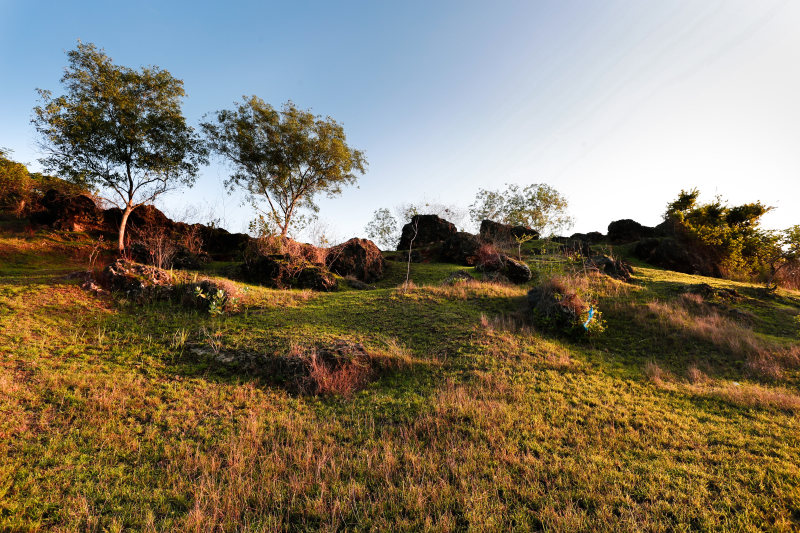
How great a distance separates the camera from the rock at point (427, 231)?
34781 millimetres

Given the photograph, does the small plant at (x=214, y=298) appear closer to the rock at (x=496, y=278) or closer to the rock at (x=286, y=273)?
the rock at (x=286, y=273)

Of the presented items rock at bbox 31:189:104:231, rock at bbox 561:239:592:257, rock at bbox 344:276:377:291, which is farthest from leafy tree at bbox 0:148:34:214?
rock at bbox 561:239:592:257

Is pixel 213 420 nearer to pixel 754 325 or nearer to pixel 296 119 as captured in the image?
pixel 754 325

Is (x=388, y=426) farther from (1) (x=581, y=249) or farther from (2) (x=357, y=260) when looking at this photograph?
(1) (x=581, y=249)

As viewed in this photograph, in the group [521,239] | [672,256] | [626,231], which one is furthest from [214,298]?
[626,231]

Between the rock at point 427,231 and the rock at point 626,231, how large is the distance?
807 inches

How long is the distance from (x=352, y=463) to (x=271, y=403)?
8.80 ft

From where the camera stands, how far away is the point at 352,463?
3979 millimetres

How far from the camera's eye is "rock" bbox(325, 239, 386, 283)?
68.6 ft

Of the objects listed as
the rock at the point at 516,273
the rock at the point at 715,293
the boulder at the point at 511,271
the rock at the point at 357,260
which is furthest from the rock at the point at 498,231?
the rock at the point at 715,293

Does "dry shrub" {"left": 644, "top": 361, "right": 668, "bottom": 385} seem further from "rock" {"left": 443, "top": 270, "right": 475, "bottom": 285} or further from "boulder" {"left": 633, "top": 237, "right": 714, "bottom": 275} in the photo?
"boulder" {"left": 633, "top": 237, "right": 714, "bottom": 275}

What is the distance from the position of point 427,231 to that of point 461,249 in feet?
27.3

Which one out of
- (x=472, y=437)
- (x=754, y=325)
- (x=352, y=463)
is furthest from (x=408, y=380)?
(x=754, y=325)

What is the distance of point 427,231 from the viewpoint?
35438 mm
